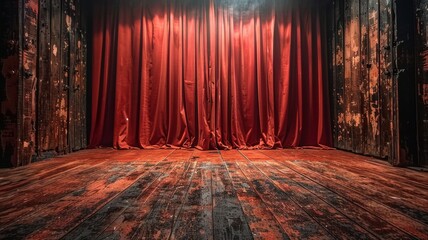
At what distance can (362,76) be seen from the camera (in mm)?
3301

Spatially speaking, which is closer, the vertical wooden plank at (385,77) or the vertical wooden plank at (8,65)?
the vertical wooden plank at (8,65)

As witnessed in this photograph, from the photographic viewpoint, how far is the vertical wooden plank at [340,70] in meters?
3.78

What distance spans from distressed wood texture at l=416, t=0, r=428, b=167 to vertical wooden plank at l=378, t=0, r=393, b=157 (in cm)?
23

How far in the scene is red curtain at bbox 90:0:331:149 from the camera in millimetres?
4129

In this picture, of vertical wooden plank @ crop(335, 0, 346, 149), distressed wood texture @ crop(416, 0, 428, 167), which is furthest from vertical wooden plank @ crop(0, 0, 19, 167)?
vertical wooden plank @ crop(335, 0, 346, 149)

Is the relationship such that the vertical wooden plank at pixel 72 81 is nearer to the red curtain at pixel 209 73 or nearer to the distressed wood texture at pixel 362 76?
the red curtain at pixel 209 73

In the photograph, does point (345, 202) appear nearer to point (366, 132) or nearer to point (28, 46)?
point (366, 132)

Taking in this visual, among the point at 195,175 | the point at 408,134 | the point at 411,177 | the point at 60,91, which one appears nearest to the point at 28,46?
the point at 60,91

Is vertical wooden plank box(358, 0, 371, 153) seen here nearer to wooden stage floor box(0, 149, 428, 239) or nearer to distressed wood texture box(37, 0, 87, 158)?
wooden stage floor box(0, 149, 428, 239)

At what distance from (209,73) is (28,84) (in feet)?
7.90


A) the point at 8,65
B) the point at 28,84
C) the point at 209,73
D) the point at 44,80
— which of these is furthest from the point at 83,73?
the point at 209,73

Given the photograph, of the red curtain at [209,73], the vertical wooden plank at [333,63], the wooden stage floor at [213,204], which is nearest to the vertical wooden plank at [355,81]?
the vertical wooden plank at [333,63]

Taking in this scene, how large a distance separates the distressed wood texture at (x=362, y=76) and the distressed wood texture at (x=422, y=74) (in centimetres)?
24

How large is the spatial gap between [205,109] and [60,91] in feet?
6.51
